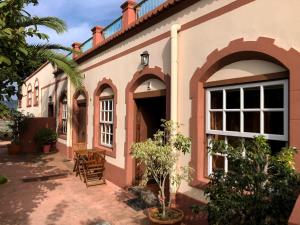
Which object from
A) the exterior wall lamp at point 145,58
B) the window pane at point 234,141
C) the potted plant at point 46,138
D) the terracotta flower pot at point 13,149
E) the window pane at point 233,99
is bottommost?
the terracotta flower pot at point 13,149

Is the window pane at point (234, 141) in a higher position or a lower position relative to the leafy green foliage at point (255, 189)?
higher

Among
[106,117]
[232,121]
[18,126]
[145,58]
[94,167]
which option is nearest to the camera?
[232,121]

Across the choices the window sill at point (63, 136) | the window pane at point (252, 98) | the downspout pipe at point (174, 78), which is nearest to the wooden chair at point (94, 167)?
the downspout pipe at point (174, 78)

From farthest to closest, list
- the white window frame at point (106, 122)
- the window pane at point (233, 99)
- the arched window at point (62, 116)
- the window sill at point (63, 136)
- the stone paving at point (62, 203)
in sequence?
the arched window at point (62, 116), the window sill at point (63, 136), the white window frame at point (106, 122), the stone paving at point (62, 203), the window pane at point (233, 99)

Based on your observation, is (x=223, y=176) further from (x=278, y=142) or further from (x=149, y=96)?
(x=149, y=96)

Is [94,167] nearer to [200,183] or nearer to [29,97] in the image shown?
[200,183]

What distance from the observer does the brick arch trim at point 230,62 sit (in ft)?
13.5

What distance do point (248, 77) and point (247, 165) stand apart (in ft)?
6.29

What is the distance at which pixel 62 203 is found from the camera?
7.30 m

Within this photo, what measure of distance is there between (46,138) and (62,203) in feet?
29.1

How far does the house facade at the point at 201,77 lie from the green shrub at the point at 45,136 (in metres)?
5.95

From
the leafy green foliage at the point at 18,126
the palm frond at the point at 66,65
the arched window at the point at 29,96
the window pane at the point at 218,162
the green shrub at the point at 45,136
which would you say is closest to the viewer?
the window pane at the point at 218,162

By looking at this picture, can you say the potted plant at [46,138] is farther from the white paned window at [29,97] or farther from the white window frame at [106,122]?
the white paned window at [29,97]

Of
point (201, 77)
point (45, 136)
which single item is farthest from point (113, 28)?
point (45, 136)
